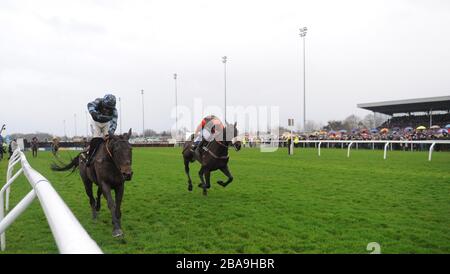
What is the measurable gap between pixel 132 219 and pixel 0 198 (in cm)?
277

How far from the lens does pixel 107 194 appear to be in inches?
212

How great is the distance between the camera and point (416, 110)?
51.5 metres

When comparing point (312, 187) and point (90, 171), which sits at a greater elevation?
point (90, 171)

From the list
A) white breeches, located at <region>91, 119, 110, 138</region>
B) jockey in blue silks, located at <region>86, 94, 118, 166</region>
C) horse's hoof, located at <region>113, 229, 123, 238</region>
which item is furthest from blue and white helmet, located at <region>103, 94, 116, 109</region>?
horse's hoof, located at <region>113, 229, 123, 238</region>

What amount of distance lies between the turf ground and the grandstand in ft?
129

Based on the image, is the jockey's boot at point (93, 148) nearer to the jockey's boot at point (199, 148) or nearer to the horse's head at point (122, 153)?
the horse's head at point (122, 153)

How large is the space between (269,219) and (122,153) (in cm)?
274

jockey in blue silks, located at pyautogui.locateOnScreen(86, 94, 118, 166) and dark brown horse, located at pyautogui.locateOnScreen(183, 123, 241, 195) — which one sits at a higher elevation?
jockey in blue silks, located at pyautogui.locateOnScreen(86, 94, 118, 166)

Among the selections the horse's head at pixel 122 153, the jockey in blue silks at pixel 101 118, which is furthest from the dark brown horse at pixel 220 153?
the horse's head at pixel 122 153

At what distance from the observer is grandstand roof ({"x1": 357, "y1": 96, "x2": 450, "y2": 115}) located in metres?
43.4

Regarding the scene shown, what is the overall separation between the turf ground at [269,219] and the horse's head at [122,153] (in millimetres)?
990

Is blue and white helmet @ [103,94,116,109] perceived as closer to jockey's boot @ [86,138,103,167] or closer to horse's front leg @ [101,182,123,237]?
jockey's boot @ [86,138,103,167]
